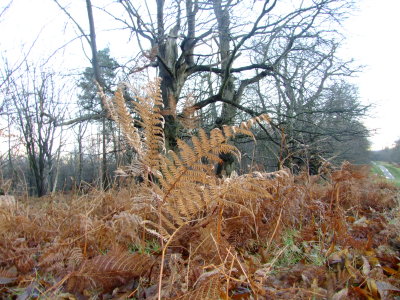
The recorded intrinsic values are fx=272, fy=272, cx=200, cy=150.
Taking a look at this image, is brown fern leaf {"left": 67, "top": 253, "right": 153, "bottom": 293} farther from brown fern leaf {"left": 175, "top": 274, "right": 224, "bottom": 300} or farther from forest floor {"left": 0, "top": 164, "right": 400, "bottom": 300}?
brown fern leaf {"left": 175, "top": 274, "right": 224, "bottom": 300}

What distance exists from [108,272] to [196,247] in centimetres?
40

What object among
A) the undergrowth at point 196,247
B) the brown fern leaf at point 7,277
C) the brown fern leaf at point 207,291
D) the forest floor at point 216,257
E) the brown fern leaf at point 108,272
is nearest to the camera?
the brown fern leaf at point 207,291

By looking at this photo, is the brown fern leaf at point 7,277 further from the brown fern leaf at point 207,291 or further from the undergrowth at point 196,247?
the brown fern leaf at point 207,291

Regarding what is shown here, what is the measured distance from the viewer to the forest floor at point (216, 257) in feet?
3.51

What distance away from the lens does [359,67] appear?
26.2 ft

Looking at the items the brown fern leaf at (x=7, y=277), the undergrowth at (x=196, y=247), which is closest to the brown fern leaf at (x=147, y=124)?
the undergrowth at (x=196, y=247)

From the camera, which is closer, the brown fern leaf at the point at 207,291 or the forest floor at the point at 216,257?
the brown fern leaf at the point at 207,291

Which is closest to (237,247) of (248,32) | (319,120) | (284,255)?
(284,255)

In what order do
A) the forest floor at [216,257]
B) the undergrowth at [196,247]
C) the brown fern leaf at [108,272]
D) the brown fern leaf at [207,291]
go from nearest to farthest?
the brown fern leaf at [207,291]
the undergrowth at [196,247]
the forest floor at [216,257]
the brown fern leaf at [108,272]

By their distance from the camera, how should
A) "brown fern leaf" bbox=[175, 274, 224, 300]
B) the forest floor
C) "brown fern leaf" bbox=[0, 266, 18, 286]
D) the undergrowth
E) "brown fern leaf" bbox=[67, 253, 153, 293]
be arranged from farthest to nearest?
"brown fern leaf" bbox=[0, 266, 18, 286] → "brown fern leaf" bbox=[67, 253, 153, 293] → the forest floor → the undergrowth → "brown fern leaf" bbox=[175, 274, 224, 300]

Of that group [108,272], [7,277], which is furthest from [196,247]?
[7,277]

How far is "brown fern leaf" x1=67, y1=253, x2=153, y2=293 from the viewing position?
1175mm

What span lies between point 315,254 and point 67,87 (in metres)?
11.1

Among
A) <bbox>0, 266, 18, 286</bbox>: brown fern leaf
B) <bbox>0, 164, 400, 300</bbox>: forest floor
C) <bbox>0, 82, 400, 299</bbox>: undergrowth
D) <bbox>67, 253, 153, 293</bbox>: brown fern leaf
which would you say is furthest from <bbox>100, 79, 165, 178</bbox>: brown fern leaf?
<bbox>0, 266, 18, 286</bbox>: brown fern leaf
